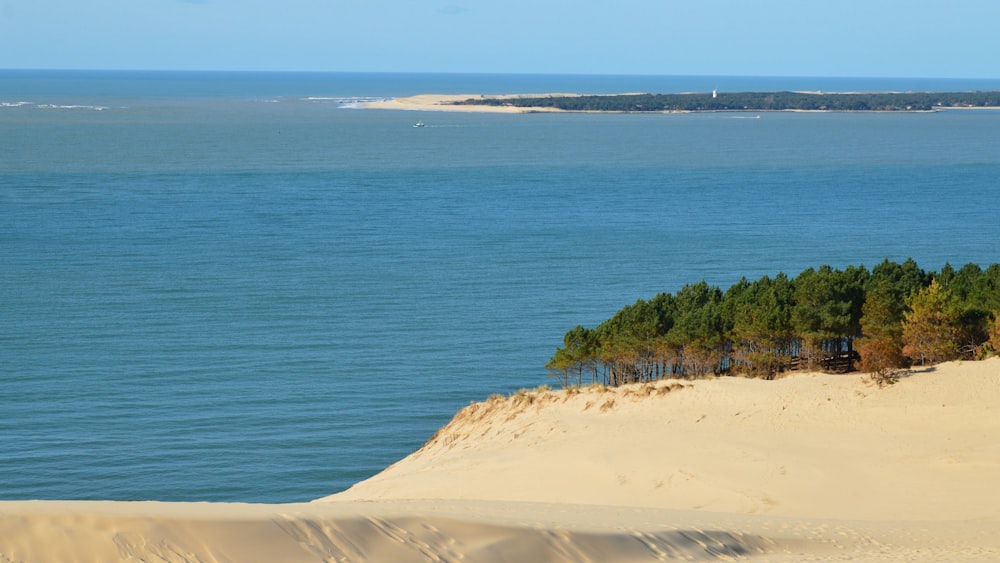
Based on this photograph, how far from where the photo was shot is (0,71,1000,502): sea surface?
28.8m

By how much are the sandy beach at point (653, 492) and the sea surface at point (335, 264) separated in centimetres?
222

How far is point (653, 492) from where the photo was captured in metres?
20.8

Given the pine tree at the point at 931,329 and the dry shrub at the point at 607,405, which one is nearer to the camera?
the dry shrub at the point at 607,405

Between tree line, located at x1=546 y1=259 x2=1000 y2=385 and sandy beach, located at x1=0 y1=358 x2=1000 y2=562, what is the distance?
3.49 feet

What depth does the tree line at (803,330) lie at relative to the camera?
27.2 meters

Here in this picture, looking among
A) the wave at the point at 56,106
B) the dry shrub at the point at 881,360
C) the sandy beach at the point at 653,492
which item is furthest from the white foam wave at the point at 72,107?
the dry shrub at the point at 881,360

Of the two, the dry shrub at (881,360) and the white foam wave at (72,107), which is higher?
the white foam wave at (72,107)

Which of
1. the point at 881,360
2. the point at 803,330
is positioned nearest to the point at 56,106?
the point at 803,330

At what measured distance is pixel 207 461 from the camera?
2692cm

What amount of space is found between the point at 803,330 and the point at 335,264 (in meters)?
29.0

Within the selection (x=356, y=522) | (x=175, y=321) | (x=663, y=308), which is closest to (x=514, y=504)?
(x=356, y=522)

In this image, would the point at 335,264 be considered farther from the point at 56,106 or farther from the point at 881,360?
the point at 56,106

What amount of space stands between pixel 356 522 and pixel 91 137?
376 feet

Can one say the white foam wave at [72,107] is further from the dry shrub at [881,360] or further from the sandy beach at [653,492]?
the dry shrub at [881,360]
